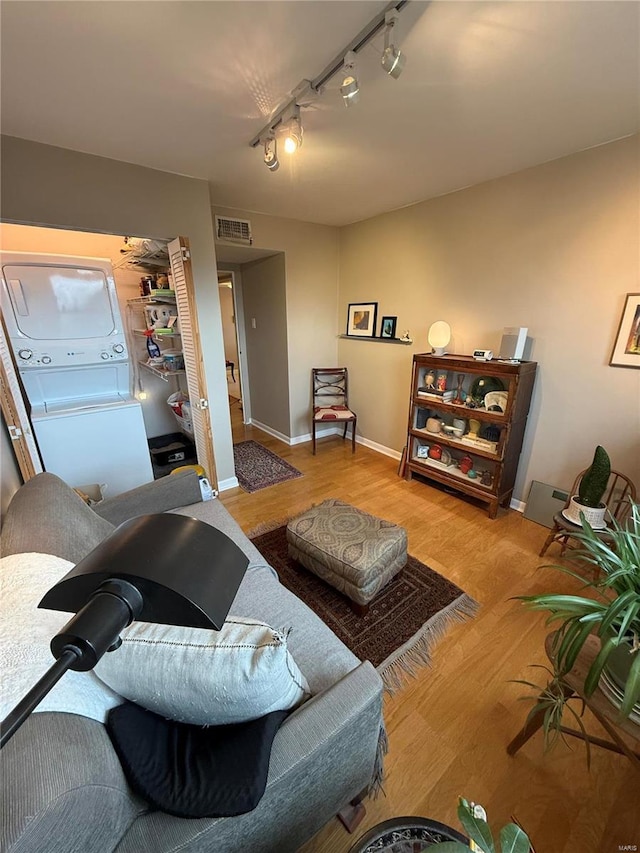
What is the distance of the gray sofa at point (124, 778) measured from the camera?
473mm

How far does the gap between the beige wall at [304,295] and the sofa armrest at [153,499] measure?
81.3 inches

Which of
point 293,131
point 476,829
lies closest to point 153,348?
point 293,131

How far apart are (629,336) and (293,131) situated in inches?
82.1

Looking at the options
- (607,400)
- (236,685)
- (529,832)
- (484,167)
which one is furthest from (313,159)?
(529,832)

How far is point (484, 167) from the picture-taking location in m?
2.10

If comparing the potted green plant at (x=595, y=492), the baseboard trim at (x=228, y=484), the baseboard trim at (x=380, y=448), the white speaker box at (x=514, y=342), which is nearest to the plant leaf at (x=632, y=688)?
the potted green plant at (x=595, y=492)

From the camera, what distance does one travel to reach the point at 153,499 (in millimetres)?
1696

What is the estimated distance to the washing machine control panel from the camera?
2.12 metres

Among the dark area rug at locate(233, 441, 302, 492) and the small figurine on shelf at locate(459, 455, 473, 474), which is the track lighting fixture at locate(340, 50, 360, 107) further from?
the dark area rug at locate(233, 441, 302, 492)

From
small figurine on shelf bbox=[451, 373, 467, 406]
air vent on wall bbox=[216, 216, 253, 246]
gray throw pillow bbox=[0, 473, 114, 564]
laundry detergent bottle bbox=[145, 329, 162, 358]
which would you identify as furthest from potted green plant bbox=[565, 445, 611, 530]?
laundry detergent bottle bbox=[145, 329, 162, 358]

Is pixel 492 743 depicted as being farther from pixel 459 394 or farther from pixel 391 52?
pixel 391 52

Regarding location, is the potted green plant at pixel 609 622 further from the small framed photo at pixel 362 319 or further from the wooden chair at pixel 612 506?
the small framed photo at pixel 362 319

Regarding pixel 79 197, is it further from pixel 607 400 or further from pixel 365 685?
pixel 607 400

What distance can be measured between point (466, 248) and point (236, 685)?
293 cm
